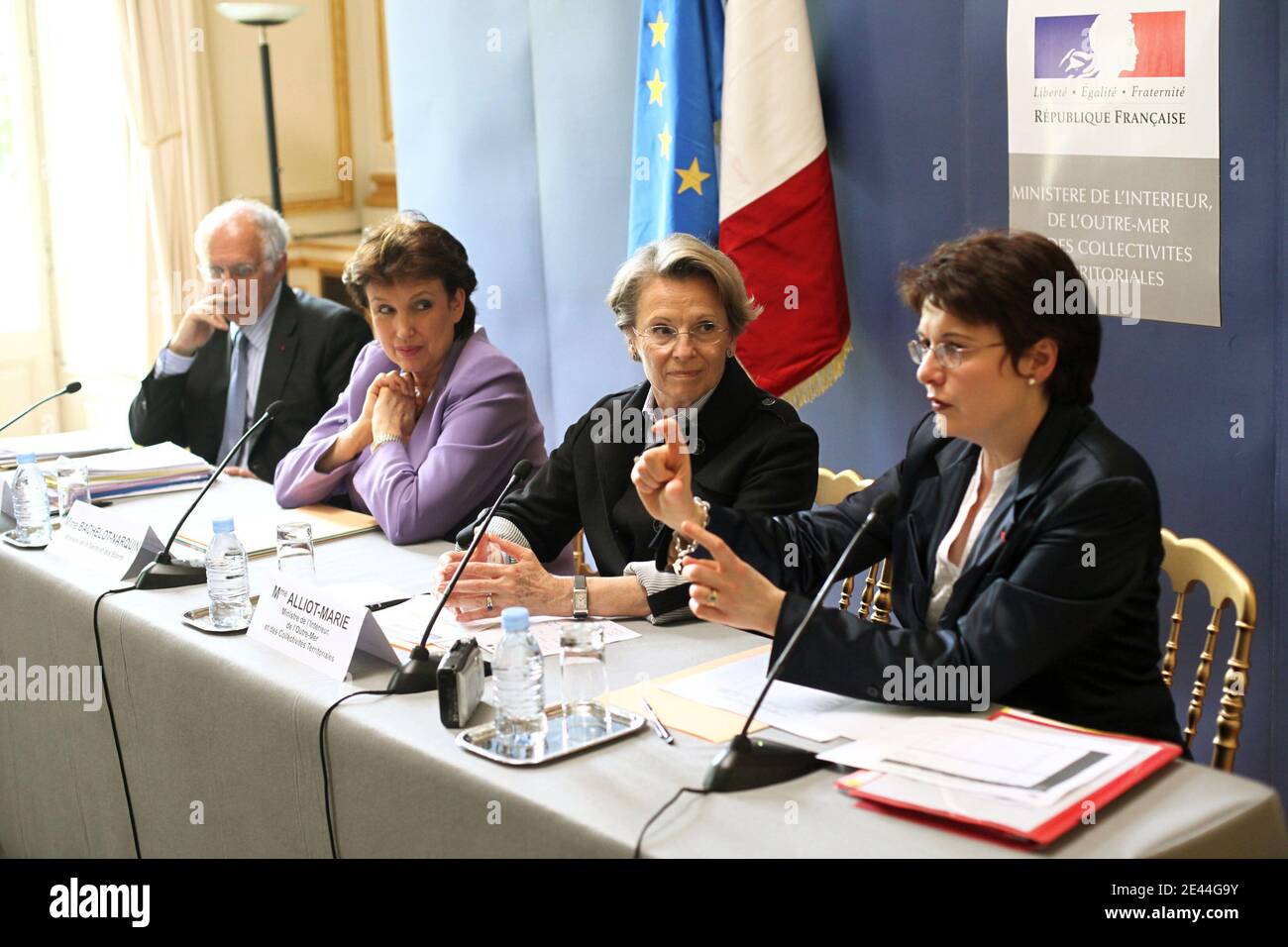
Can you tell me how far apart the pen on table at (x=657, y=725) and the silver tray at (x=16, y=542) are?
64.1 inches

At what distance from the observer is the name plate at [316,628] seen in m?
2.05

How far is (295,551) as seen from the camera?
8.51ft

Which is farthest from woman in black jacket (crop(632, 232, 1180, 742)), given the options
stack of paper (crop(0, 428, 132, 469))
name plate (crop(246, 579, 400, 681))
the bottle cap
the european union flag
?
stack of paper (crop(0, 428, 132, 469))

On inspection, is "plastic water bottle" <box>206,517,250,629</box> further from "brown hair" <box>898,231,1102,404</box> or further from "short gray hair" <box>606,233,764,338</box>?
"brown hair" <box>898,231,1102,404</box>

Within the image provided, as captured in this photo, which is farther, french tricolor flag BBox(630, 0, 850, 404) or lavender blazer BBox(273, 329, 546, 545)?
french tricolor flag BBox(630, 0, 850, 404)

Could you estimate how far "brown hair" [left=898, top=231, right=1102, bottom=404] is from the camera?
1889 millimetres

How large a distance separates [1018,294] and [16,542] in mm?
2163

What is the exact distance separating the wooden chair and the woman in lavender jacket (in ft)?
4.56

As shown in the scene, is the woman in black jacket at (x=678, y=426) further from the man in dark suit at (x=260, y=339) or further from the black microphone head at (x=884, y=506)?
the man in dark suit at (x=260, y=339)

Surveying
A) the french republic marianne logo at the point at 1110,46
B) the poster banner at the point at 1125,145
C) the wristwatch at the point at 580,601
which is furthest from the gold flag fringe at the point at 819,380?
the wristwatch at the point at 580,601

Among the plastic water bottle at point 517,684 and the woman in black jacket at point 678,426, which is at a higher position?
the woman in black jacket at point 678,426
